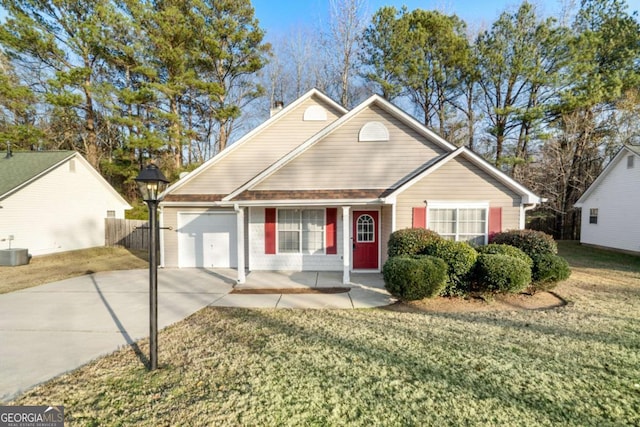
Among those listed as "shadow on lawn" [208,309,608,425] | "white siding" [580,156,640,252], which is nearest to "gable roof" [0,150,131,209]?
"shadow on lawn" [208,309,608,425]

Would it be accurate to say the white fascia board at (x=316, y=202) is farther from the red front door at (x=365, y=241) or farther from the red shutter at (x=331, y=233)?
the red shutter at (x=331, y=233)

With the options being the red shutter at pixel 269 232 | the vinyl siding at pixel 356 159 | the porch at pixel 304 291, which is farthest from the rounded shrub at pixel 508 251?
the red shutter at pixel 269 232

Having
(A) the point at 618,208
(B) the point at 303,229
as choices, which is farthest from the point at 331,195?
(A) the point at 618,208

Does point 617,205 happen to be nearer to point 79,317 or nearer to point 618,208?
point 618,208

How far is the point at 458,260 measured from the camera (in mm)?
6535

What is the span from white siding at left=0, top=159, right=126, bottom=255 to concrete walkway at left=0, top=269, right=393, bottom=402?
273 inches

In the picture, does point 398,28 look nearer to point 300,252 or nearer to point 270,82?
point 270,82

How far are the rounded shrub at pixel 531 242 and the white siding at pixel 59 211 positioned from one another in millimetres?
19079

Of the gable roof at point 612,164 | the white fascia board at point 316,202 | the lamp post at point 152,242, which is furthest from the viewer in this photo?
the gable roof at point 612,164

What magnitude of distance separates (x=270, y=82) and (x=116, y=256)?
15848 mm

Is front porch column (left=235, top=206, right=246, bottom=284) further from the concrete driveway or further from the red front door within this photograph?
the red front door

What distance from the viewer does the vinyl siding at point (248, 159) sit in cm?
1038

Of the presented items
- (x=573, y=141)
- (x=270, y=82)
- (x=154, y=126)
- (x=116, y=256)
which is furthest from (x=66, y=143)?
(x=573, y=141)

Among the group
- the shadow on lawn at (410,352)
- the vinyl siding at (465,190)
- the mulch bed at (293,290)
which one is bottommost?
the mulch bed at (293,290)
